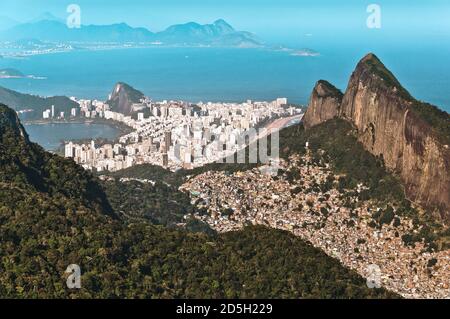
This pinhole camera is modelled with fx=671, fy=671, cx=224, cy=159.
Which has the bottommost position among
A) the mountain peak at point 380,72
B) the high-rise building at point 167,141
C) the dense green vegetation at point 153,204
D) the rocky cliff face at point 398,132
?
the dense green vegetation at point 153,204

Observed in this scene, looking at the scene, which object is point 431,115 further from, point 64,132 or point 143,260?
point 64,132

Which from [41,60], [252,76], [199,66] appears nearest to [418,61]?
[252,76]

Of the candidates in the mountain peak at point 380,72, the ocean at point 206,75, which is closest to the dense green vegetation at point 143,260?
the mountain peak at point 380,72

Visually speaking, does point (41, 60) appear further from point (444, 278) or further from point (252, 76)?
point (444, 278)

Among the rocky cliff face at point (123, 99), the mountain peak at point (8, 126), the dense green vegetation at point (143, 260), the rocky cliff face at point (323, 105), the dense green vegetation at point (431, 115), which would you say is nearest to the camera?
the dense green vegetation at point (143, 260)

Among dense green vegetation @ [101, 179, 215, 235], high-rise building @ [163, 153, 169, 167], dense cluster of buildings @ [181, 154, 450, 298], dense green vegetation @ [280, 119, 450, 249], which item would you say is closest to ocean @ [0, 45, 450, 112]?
high-rise building @ [163, 153, 169, 167]

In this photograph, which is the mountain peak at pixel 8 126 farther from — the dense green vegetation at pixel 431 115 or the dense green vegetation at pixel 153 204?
the dense green vegetation at pixel 431 115
